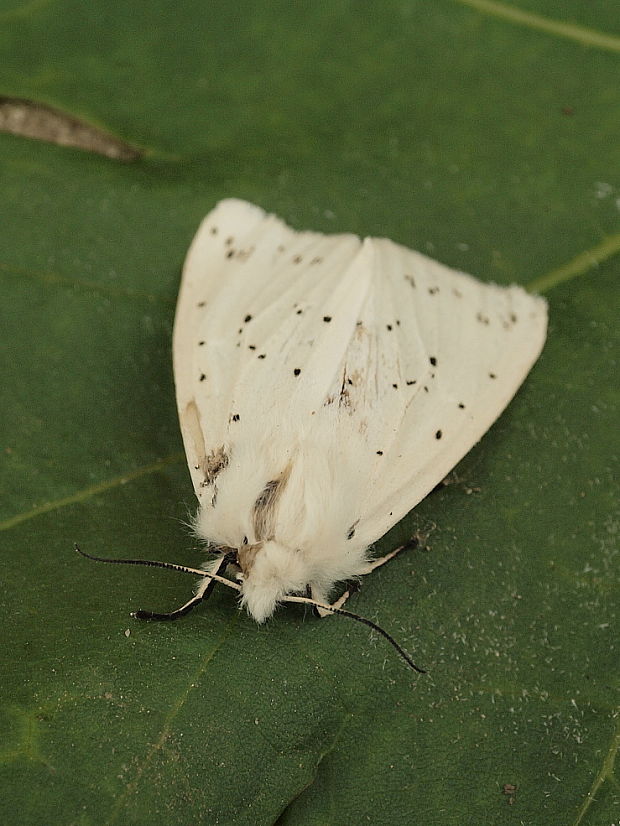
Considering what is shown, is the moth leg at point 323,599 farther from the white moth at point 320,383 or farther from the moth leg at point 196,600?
the moth leg at point 196,600

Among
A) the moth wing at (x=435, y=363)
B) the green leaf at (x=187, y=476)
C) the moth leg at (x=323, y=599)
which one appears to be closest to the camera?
the green leaf at (x=187, y=476)

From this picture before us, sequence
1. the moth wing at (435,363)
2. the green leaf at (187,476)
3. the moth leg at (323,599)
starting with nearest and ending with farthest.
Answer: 1. the green leaf at (187,476)
2. the moth leg at (323,599)
3. the moth wing at (435,363)

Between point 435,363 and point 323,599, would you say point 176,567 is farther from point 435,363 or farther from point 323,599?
point 435,363

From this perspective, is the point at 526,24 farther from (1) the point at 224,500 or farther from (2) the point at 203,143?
(1) the point at 224,500

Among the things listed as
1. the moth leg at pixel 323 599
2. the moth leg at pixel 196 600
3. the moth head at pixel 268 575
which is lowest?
the moth leg at pixel 196 600

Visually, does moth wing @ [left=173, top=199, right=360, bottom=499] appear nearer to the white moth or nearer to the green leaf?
the white moth

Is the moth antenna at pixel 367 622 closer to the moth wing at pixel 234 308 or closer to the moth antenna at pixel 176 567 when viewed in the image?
Result: the moth antenna at pixel 176 567

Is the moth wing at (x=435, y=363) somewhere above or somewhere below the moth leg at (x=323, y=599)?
above

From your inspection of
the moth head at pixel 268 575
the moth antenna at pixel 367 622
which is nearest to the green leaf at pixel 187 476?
the moth antenna at pixel 367 622

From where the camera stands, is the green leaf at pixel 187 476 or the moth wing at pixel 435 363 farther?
the moth wing at pixel 435 363
